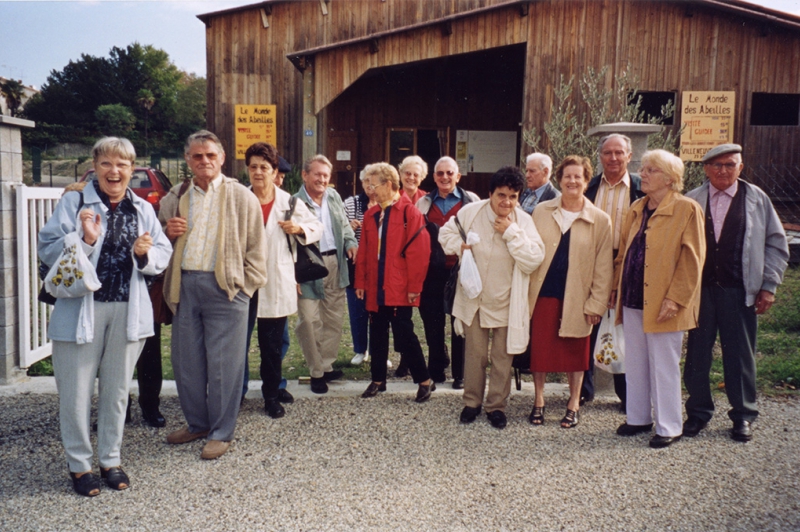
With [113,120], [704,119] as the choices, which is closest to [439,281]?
[704,119]

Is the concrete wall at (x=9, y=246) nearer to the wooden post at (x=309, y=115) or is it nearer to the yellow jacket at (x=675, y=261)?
the yellow jacket at (x=675, y=261)

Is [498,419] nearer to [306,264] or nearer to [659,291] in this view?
[659,291]

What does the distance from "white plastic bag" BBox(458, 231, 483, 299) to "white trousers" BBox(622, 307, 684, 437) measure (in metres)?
1.05

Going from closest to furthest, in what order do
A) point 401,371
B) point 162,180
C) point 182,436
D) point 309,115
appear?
point 182,436, point 401,371, point 309,115, point 162,180

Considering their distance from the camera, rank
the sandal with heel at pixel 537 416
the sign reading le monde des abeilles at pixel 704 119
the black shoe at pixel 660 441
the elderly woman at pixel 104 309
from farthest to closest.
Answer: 1. the sign reading le monde des abeilles at pixel 704 119
2. the sandal with heel at pixel 537 416
3. the black shoe at pixel 660 441
4. the elderly woman at pixel 104 309

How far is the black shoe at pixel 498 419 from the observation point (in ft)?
14.4

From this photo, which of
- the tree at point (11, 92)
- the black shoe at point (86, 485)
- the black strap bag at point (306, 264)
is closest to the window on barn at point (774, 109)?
the black strap bag at point (306, 264)

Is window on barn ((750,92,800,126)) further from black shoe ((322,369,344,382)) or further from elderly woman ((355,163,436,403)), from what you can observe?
black shoe ((322,369,344,382))

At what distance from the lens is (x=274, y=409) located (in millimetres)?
4602

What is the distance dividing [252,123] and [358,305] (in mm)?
10283

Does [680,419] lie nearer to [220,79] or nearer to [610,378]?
[610,378]

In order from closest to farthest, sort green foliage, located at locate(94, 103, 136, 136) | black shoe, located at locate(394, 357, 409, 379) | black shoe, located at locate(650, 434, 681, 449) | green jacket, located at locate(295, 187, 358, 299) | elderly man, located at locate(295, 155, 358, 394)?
black shoe, located at locate(650, 434, 681, 449) < elderly man, located at locate(295, 155, 358, 394) < green jacket, located at locate(295, 187, 358, 299) < black shoe, located at locate(394, 357, 409, 379) < green foliage, located at locate(94, 103, 136, 136)

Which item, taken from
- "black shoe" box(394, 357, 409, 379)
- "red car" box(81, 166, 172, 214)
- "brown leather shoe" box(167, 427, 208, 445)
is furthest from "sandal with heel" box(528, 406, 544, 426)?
"red car" box(81, 166, 172, 214)

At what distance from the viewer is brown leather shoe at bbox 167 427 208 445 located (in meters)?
4.10
